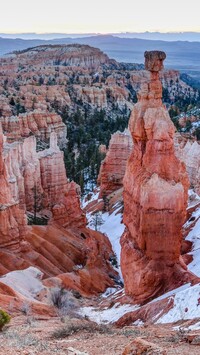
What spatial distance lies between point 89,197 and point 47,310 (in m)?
29.1

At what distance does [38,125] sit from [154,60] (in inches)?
1855

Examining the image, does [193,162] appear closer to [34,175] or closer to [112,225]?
[112,225]

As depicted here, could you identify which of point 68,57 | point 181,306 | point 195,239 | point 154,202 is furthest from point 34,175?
point 68,57

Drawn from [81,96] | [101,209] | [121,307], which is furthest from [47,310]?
[81,96]

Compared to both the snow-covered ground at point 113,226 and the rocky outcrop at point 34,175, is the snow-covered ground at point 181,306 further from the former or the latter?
the rocky outcrop at point 34,175

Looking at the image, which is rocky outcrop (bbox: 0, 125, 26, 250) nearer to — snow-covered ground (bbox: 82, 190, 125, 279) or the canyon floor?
snow-covered ground (bbox: 82, 190, 125, 279)

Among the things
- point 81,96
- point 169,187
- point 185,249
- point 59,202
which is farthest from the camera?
point 81,96

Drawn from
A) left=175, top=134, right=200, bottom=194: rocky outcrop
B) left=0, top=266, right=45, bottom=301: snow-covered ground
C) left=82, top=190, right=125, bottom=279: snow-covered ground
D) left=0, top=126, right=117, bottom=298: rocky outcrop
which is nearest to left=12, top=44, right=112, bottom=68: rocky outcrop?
left=175, top=134, right=200, bottom=194: rocky outcrop

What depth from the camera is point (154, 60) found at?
1888 cm

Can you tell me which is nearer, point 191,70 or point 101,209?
point 101,209

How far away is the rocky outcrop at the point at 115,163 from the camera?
41.7 m

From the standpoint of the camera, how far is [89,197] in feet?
151

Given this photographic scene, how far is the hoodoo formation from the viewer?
18406 millimetres

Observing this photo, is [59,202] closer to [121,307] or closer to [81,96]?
[121,307]
